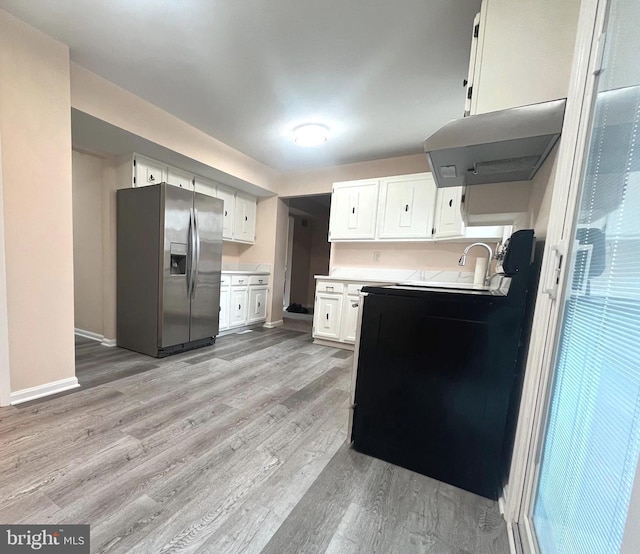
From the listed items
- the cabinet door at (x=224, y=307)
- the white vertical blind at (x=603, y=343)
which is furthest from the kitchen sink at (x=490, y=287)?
the cabinet door at (x=224, y=307)

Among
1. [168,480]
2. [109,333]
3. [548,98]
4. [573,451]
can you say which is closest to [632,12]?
[548,98]

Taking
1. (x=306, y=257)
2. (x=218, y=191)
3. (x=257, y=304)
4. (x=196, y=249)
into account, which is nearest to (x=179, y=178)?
(x=218, y=191)

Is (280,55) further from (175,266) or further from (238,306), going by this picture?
(238,306)

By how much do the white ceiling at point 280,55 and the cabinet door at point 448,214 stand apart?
0.70 m

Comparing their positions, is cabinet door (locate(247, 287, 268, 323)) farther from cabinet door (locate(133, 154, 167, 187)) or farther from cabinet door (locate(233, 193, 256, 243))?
cabinet door (locate(133, 154, 167, 187))

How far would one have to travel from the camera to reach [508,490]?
3.82 ft

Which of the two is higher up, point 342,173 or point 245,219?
point 342,173

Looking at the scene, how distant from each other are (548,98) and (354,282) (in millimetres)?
2550

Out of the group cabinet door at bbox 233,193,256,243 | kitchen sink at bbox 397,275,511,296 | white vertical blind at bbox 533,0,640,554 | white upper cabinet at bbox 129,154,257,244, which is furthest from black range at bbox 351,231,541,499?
cabinet door at bbox 233,193,256,243

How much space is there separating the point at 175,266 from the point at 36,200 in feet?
3.99

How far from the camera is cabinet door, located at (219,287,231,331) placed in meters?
3.78

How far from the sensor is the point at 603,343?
0.63 metres

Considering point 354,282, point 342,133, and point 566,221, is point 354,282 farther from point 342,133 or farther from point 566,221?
point 566,221

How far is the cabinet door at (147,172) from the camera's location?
9.82 ft
